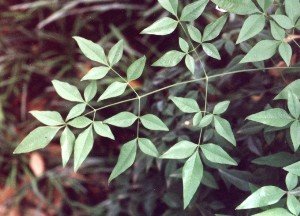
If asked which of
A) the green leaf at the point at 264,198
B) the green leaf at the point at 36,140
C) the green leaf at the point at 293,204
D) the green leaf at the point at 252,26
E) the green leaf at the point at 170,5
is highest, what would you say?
the green leaf at the point at 170,5

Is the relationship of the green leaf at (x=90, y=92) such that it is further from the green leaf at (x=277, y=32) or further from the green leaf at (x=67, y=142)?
the green leaf at (x=277, y=32)

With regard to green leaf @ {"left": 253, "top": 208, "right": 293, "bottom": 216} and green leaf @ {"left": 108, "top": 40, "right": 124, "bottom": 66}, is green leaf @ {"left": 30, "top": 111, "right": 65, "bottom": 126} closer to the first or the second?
green leaf @ {"left": 108, "top": 40, "right": 124, "bottom": 66}

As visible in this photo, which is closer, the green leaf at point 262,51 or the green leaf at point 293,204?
the green leaf at point 293,204

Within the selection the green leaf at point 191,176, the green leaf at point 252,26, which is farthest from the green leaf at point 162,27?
the green leaf at point 191,176

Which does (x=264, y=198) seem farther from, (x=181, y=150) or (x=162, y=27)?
(x=162, y=27)

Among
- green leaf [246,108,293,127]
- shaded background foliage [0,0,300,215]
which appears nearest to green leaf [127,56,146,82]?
green leaf [246,108,293,127]

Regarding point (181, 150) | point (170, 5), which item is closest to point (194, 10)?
point (170, 5)
